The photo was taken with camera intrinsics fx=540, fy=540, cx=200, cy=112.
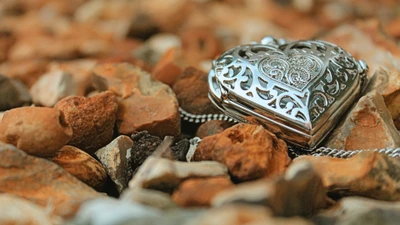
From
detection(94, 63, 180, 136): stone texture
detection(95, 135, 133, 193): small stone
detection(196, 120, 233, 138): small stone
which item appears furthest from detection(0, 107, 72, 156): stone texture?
Answer: detection(196, 120, 233, 138): small stone

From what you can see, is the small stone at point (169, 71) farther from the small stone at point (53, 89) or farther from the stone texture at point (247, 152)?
the stone texture at point (247, 152)

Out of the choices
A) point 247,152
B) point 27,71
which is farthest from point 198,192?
point 27,71

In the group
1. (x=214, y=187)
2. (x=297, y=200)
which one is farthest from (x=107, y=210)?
(x=297, y=200)

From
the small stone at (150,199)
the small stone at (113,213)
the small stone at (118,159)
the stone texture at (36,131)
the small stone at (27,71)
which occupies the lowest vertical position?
the small stone at (27,71)

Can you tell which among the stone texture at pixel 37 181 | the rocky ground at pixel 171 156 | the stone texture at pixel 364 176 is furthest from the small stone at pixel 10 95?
the stone texture at pixel 364 176

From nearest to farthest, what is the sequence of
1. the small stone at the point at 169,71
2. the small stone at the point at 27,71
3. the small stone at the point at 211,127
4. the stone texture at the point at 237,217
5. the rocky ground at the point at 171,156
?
the stone texture at the point at 237,217
the rocky ground at the point at 171,156
the small stone at the point at 211,127
the small stone at the point at 169,71
the small stone at the point at 27,71

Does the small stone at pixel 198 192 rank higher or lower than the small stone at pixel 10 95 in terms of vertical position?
higher
